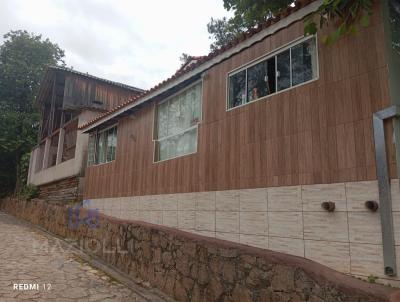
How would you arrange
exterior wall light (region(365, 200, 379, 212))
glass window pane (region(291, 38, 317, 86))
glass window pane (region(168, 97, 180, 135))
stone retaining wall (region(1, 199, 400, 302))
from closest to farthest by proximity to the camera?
stone retaining wall (region(1, 199, 400, 302)) → exterior wall light (region(365, 200, 379, 212)) → glass window pane (region(291, 38, 317, 86)) → glass window pane (region(168, 97, 180, 135))

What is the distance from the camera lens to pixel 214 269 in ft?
17.2

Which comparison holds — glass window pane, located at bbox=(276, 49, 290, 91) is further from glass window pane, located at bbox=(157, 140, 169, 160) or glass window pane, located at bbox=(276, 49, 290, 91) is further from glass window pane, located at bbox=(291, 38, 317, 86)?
glass window pane, located at bbox=(157, 140, 169, 160)

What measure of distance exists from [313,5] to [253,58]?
5.55 feet

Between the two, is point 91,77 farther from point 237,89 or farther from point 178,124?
point 237,89

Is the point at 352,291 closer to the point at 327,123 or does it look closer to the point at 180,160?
the point at 327,123

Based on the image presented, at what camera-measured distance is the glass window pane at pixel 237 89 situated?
7.40 m

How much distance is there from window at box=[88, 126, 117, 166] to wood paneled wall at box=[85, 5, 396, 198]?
13.6 ft

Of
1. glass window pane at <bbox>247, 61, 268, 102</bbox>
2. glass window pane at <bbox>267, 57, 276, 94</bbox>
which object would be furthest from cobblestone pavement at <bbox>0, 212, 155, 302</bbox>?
glass window pane at <bbox>267, 57, 276, 94</bbox>

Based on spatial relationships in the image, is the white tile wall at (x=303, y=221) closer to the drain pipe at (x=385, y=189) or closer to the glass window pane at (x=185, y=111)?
the drain pipe at (x=385, y=189)

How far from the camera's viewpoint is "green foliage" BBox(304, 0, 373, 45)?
443 centimetres

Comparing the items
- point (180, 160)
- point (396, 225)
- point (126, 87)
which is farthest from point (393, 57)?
point (126, 87)

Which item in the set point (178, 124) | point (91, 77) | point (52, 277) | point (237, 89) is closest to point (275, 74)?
point (237, 89)

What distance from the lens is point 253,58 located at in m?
7.13

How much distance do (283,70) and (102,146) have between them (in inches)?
359
